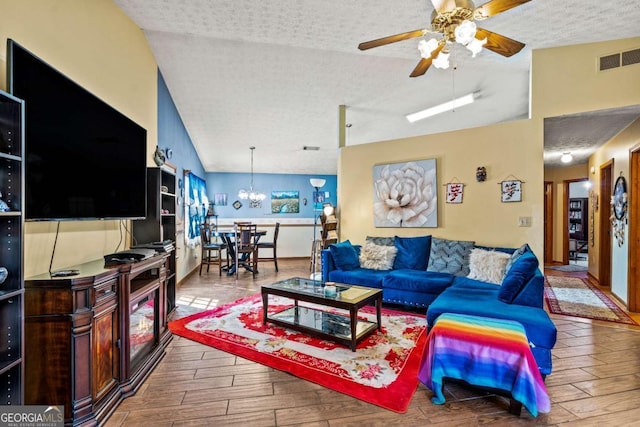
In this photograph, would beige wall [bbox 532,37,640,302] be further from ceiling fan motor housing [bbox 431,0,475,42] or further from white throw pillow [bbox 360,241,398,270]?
white throw pillow [bbox 360,241,398,270]

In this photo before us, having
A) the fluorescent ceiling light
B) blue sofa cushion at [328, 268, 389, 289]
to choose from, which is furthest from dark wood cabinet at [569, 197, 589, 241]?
blue sofa cushion at [328, 268, 389, 289]

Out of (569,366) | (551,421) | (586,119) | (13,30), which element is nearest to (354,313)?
(551,421)

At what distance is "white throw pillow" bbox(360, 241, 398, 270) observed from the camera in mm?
4133

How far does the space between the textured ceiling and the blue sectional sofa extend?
213 cm

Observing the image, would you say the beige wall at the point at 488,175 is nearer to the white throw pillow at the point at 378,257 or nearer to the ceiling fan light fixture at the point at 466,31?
the white throw pillow at the point at 378,257

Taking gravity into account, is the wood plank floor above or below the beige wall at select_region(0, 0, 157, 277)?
below

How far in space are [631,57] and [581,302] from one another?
9.87 feet

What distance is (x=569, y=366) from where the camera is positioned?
2.37 metres

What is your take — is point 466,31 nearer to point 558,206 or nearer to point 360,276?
point 360,276

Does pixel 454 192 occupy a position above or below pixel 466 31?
below

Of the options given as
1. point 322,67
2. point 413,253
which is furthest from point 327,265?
point 322,67

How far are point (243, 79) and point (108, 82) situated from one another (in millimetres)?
2073

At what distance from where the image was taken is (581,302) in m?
4.08

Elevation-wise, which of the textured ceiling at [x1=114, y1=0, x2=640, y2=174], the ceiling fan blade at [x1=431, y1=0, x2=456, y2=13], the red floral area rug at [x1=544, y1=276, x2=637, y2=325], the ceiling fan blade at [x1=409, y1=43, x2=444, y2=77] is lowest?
the red floral area rug at [x1=544, y1=276, x2=637, y2=325]
